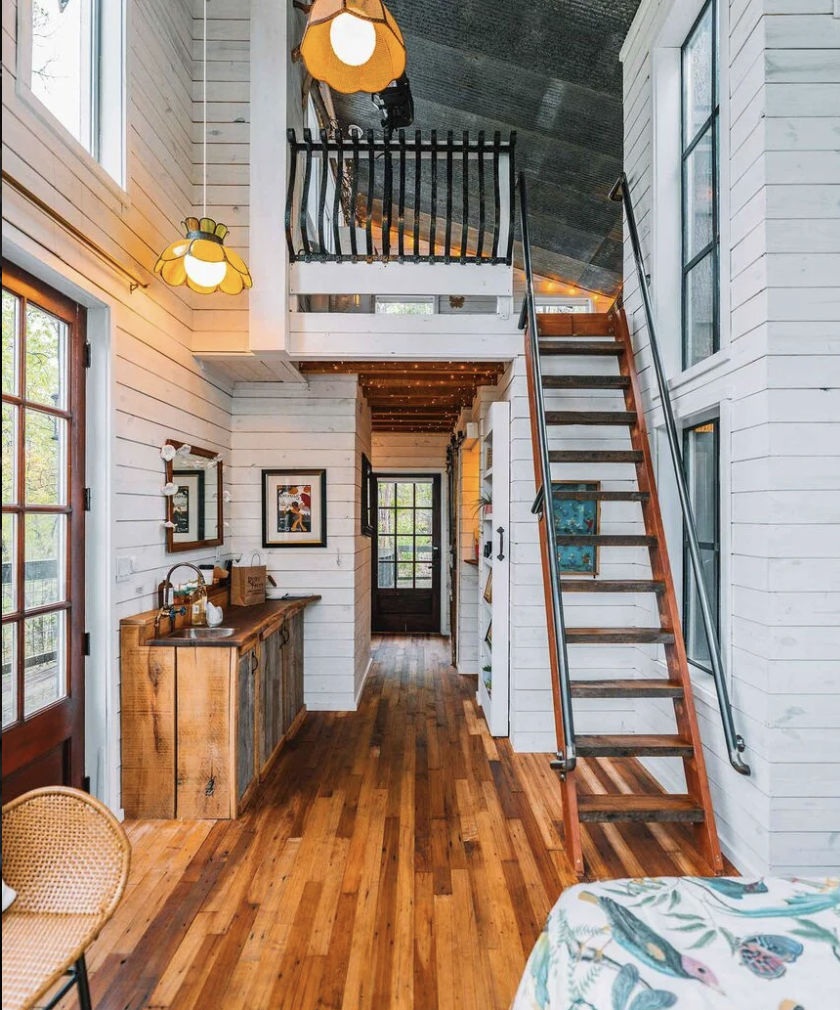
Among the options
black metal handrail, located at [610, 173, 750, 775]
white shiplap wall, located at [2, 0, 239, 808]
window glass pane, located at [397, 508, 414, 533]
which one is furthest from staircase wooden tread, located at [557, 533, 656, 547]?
window glass pane, located at [397, 508, 414, 533]

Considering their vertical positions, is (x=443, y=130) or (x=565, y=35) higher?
(x=443, y=130)

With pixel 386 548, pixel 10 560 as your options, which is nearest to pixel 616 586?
pixel 10 560

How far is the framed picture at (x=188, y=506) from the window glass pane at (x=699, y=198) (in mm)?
3010

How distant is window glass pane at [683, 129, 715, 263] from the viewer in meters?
3.43

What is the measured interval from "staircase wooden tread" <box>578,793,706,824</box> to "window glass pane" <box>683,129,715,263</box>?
8.53ft

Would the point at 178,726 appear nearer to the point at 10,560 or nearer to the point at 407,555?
the point at 10,560

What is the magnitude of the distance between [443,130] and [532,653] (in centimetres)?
448

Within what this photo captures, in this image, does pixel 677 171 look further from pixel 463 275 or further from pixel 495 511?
pixel 495 511

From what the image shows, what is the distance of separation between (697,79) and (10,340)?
3.44 m

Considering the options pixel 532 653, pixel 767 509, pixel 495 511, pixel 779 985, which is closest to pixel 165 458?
pixel 495 511

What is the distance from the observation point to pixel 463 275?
416 centimetres

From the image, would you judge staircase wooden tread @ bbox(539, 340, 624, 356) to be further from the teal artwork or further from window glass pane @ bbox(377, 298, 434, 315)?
window glass pane @ bbox(377, 298, 434, 315)

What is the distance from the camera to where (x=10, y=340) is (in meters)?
2.58

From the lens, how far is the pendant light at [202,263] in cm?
315
